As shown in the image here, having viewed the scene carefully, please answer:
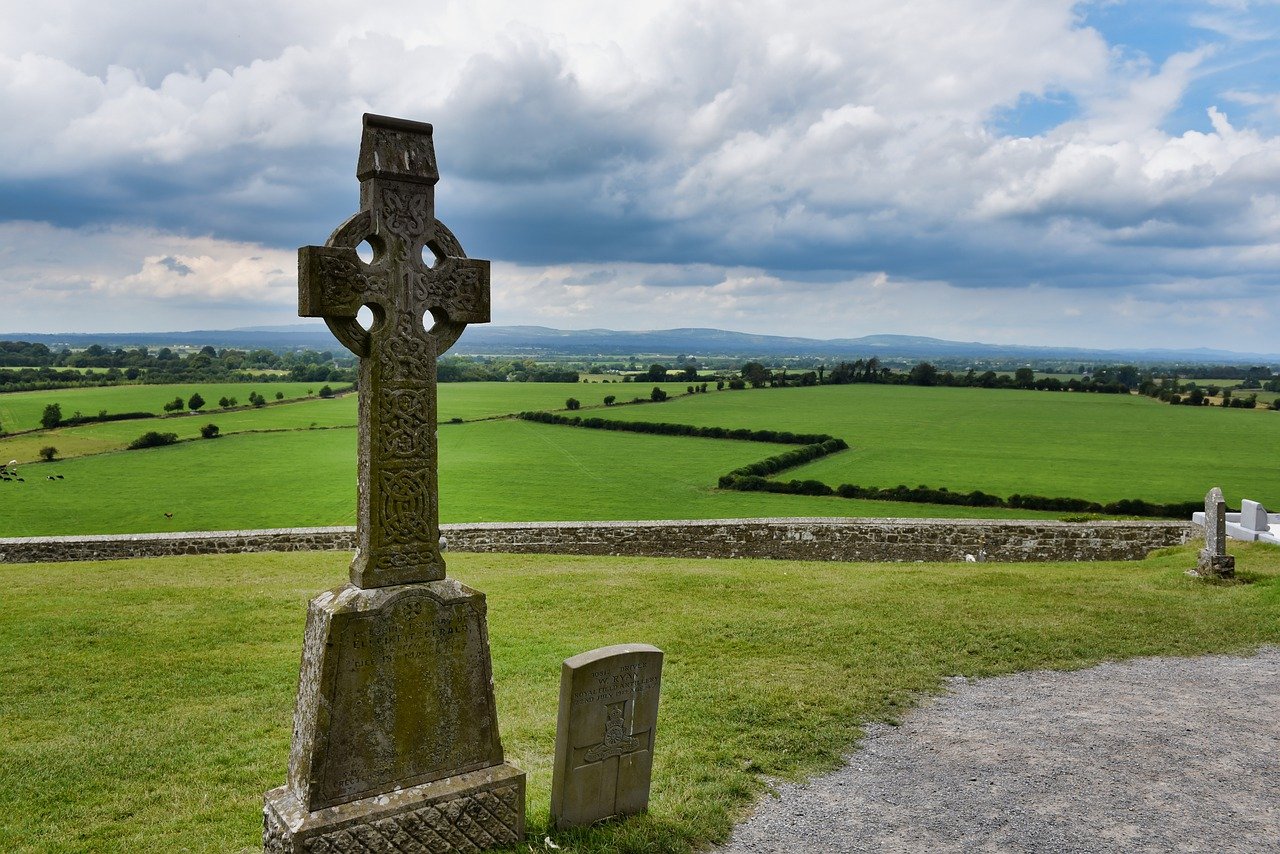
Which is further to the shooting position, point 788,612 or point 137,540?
point 137,540

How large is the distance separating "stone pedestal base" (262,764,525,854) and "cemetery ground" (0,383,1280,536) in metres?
22.6

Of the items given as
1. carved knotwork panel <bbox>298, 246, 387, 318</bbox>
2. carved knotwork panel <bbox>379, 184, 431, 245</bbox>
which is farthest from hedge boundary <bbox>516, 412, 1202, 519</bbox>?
carved knotwork panel <bbox>298, 246, 387, 318</bbox>

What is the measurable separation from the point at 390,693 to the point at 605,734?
1.38 meters

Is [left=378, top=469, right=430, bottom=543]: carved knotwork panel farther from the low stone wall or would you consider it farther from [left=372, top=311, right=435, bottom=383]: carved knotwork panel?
the low stone wall

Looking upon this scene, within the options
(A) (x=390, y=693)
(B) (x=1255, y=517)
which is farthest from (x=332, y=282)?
(B) (x=1255, y=517)

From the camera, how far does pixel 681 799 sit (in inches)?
228

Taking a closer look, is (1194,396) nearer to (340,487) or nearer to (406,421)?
(340,487)

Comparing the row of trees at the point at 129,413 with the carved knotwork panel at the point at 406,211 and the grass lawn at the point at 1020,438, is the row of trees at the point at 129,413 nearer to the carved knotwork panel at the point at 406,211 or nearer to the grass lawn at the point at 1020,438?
the grass lawn at the point at 1020,438

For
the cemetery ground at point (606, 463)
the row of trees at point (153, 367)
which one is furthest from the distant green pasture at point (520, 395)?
the row of trees at point (153, 367)

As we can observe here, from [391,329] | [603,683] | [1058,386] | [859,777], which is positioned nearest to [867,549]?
[859,777]

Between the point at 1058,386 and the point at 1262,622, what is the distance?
7974 centimetres

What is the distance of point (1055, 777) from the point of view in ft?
20.8

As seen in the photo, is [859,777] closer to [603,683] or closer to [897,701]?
[897,701]

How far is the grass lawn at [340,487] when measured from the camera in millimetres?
27828
